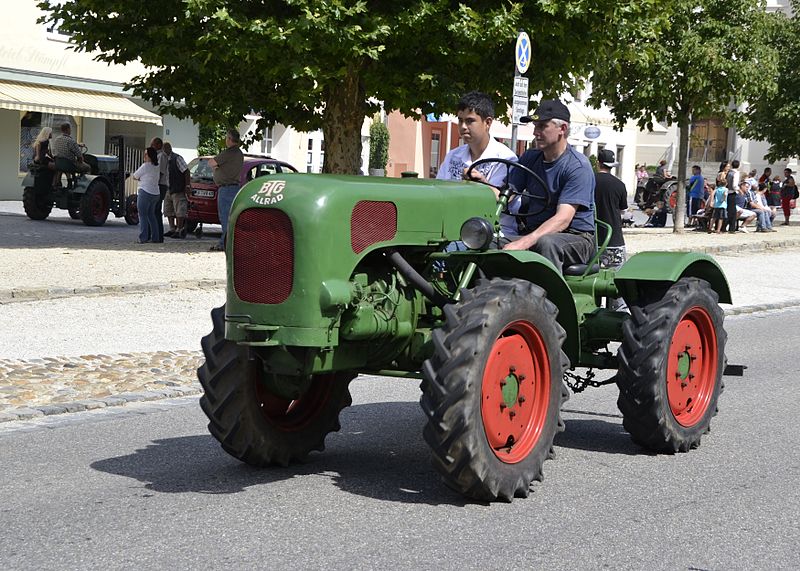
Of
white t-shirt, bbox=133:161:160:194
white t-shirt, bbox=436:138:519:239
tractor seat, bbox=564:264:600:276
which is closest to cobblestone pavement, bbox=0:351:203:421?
white t-shirt, bbox=436:138:519:239

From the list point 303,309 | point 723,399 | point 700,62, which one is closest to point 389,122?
point 700,62

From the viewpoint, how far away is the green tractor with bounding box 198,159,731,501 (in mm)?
6184

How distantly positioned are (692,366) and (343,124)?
1525 centimetres

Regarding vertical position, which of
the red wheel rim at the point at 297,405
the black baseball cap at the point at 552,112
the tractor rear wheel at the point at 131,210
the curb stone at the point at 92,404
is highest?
the black baseball cap at the point at 552,112

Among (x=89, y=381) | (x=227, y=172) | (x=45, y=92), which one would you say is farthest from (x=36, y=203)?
(x=89, y=381)

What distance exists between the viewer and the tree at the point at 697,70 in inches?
1228

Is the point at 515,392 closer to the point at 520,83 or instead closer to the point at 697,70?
the point at 520,83

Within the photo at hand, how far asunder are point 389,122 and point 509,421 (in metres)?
52.4

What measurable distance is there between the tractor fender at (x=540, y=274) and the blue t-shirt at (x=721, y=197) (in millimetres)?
26695

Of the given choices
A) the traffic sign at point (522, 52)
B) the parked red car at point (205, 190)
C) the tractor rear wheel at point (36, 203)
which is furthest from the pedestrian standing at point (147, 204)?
the traffic sign at point (522, 52)

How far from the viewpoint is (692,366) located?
811 cm

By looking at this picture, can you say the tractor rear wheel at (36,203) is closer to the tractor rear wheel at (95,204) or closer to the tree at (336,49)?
the tractor rear wheel at (95,204)

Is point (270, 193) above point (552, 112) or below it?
below

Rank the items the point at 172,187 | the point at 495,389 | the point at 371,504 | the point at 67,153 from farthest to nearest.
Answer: the point at 67,153 → the point at 172,187 → the point at 495,389 → the point at 371,504
